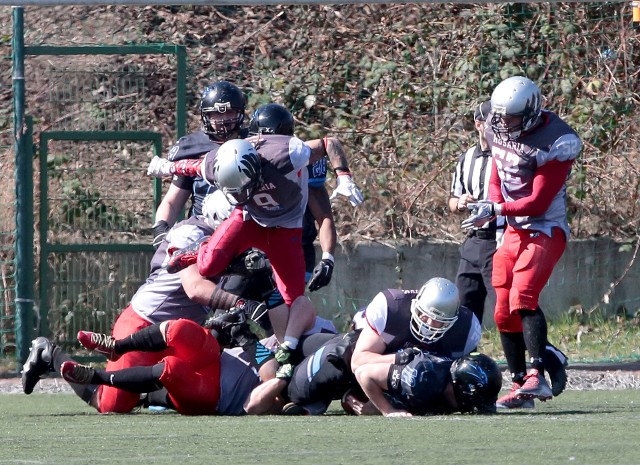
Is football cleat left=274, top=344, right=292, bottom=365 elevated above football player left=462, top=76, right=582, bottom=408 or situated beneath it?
situated beneath

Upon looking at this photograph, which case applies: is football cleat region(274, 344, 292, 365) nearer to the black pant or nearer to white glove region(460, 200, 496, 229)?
white glove region(460, 200, 496, 229)

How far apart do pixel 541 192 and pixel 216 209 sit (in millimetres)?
1858

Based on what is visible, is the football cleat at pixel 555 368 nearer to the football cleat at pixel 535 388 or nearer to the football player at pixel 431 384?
the football cleat at pixel 535 388

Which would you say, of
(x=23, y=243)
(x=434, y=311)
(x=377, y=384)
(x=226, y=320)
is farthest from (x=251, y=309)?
(x=23, y=243)

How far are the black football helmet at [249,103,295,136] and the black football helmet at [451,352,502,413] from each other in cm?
214

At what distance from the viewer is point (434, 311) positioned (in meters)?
6.61

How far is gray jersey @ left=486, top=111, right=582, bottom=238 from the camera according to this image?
725 centimetres

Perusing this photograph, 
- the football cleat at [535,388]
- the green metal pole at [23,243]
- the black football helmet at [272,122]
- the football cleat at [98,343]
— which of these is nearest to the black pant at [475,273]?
the football cleat at [535,388]

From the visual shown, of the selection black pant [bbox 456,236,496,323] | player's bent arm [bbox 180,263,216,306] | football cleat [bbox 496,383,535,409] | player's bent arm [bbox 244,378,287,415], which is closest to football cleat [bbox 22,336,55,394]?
player's bent arm [bbox 180,263,216,306]

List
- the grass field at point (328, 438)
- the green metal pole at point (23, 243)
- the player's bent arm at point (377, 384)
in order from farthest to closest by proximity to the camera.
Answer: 1. the green metal pole at point (23, 243)
2. the player's bent arm at point (377, 384)
3. the grass field at point (328, 438)

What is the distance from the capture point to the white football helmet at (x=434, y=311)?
6605mm

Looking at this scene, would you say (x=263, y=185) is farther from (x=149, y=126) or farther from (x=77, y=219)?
(x=149, y=126)

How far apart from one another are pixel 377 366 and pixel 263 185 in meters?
1.26

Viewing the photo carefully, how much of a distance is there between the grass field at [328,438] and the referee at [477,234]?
118cm
